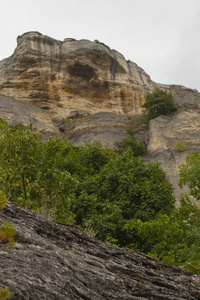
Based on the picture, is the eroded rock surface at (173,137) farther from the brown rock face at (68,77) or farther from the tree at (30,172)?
the brown rock face at (68,77)

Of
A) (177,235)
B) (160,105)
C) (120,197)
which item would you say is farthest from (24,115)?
(177,235)

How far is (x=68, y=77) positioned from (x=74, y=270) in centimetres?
5354

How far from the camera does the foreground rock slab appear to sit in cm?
336

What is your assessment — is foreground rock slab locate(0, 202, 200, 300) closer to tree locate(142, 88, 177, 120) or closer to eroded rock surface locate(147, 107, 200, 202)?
eroded rock surface locate(147, 107, 200, 202)

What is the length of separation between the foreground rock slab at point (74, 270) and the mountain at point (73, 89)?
34.1m

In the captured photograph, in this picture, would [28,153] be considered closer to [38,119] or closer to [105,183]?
[105,183]

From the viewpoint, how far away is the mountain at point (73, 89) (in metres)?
43.7

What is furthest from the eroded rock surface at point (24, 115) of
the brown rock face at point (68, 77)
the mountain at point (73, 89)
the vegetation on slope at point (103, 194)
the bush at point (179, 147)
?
the vegetation on slope at point (103, 194)

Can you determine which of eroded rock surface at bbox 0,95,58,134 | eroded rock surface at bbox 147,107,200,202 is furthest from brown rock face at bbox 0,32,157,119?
eroded rock surface at bbox 147,107,200,202

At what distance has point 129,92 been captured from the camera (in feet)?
188

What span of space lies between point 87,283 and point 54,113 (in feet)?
169

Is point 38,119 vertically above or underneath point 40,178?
above

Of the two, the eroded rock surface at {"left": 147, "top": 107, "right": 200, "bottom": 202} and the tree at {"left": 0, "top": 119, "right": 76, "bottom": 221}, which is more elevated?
the eroded rock surface at {"left": 147, "top": 107, "right": 200, "bottom": 202}

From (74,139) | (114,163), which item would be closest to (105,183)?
(114,163)
